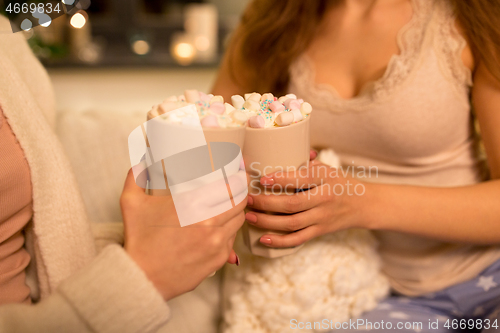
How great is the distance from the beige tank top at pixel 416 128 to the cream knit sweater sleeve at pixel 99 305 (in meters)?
0.48

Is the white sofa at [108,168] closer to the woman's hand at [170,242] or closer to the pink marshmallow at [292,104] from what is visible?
the woman's hand at [170,242]

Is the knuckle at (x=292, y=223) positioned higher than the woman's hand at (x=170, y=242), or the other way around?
the woman's hand at (x=170, y=242)

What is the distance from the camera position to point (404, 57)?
2.07 feet

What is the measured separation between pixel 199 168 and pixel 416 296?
0.56 m

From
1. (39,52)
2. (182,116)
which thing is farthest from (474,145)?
(39,52)

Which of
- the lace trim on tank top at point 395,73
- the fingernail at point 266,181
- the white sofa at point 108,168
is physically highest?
the lace trim on tank top at point 395,73

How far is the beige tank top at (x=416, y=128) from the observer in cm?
62

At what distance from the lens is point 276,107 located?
41cm

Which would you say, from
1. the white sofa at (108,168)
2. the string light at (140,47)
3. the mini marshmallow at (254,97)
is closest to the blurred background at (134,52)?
the string light at (140,47)

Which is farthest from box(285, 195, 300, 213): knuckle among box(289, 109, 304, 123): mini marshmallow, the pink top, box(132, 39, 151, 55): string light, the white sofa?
box(132, 39, 151, 55): string light

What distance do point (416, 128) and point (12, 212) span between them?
653mm

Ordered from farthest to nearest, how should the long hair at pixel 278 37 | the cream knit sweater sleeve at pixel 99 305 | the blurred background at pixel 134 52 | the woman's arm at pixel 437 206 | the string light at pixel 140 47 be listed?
the string light at pixel 140 47, the blurred background at pixel 134 52, the long hair at pixel 278 37, the woman's arm at pixel 437 206, the cream knit sweater sleeve at pixel 99 305

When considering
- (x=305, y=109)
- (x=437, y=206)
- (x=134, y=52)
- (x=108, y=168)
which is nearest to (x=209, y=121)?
(x=305, y=109)

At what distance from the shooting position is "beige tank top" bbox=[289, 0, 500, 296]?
618 millimetres
